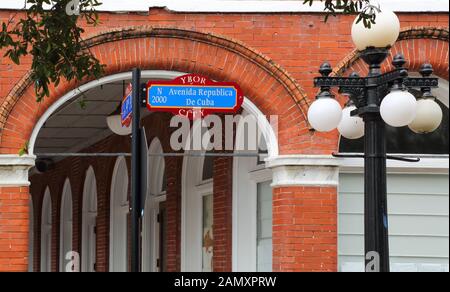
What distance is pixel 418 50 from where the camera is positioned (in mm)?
12969

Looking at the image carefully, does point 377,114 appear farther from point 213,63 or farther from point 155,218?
point 155,218

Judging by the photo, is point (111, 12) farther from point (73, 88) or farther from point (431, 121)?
point (431, 121)

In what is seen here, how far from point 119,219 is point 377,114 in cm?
1266

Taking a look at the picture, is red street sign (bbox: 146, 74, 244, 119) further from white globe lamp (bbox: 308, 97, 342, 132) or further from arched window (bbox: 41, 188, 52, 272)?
arched window (bbox: 41, 188, 52, 272)

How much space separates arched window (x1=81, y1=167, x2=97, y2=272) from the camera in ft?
74.0

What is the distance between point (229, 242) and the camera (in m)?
14.8

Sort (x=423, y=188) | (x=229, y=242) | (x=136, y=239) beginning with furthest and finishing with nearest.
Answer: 1. (x=229, y=242)
2. (x=423, y=188)
3. (x=136, y=239)

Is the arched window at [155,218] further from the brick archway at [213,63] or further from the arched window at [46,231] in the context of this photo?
the arched window at [46,231]

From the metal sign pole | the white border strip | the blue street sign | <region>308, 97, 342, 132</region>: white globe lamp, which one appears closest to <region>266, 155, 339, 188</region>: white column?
the blue street sign

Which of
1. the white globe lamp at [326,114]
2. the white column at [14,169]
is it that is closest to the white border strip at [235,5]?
the white column at [14,169]

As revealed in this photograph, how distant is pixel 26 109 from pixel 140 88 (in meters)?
5.28

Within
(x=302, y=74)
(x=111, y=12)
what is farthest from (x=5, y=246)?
(x=302, y=74)

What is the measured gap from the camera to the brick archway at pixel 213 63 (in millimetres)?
12617

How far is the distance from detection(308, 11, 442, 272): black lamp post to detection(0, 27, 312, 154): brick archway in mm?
3790
